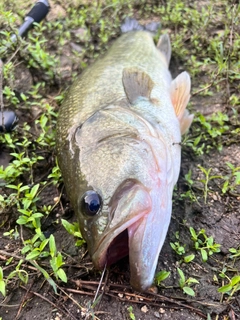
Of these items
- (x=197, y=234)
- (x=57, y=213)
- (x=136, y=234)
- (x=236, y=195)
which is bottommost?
(x=236, y=195)

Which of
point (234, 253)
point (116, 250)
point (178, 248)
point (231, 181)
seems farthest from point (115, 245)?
point (231, 181)

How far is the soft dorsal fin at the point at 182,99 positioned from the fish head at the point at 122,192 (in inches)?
28.6

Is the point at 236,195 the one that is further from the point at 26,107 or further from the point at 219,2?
the point at 219,2

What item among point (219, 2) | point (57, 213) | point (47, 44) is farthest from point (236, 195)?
point (219, 2)

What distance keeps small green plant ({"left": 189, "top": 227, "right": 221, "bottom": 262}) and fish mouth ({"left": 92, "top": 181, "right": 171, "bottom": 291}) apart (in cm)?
46

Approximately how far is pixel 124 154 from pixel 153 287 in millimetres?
897

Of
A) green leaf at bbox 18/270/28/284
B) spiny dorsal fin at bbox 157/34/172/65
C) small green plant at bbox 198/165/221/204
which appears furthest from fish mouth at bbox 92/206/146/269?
spiny dorsal fin at bbox 157/34/172/65

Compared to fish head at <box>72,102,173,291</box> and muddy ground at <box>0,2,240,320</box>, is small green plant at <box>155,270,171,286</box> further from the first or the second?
fish head at <box>72,102,173,291</box>

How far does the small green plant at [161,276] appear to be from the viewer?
222cm

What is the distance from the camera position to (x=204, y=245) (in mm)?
2547

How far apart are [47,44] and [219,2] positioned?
8.48ft

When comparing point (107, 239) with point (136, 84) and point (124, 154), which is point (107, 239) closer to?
point (124, 154)

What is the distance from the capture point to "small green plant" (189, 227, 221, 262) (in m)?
2.45

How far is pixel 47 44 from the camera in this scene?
175 inches
